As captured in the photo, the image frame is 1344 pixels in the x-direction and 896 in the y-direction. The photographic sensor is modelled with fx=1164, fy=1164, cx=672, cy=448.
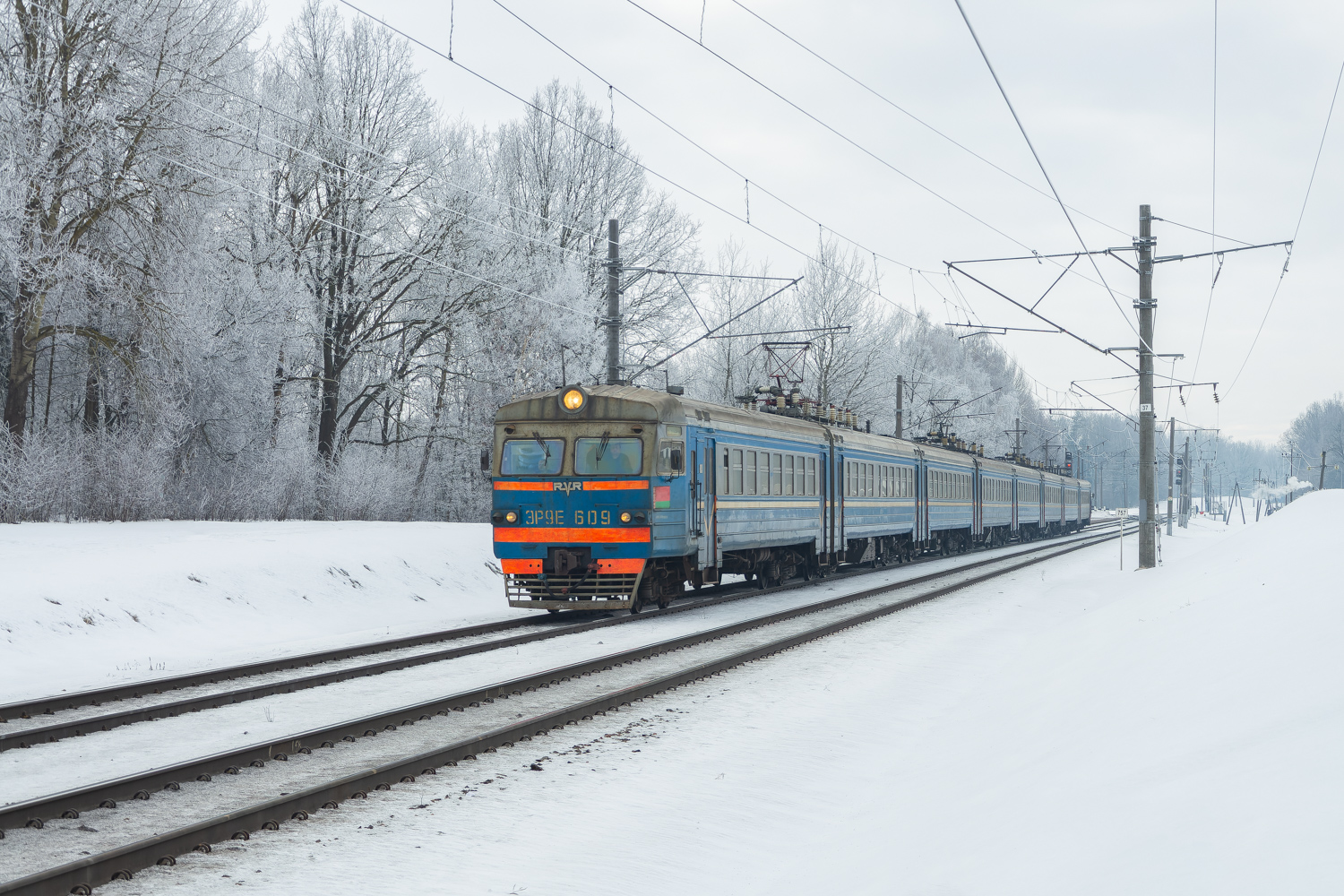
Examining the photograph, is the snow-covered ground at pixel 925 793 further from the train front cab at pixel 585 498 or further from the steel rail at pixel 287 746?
the train front cab at pixel 585 498

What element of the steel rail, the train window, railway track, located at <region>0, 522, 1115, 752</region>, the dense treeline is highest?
the dense treeline

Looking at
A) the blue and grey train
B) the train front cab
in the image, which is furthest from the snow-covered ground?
the blue and grey train

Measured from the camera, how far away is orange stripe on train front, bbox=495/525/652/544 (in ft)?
52.6

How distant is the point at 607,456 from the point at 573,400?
3.32 ft

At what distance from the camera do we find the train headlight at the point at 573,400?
658 inches

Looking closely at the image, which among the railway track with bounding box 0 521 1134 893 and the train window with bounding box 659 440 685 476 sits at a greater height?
the train window with bounding box 659 440 685 476

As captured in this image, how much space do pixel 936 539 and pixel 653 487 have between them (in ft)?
69.0

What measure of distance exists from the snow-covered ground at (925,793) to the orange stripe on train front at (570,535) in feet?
17.3

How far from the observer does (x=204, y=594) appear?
49.9ft

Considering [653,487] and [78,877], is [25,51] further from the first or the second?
[78,877]

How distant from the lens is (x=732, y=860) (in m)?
6.01

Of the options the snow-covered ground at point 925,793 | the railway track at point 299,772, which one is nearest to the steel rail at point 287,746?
the railway track at point 299,772

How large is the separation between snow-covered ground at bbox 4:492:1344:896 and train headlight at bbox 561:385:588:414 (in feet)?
21.8

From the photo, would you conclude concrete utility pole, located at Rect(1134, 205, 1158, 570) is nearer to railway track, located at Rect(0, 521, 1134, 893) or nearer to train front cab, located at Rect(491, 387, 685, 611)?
train front cab, located at Rect(491, 387, 685, 611)
